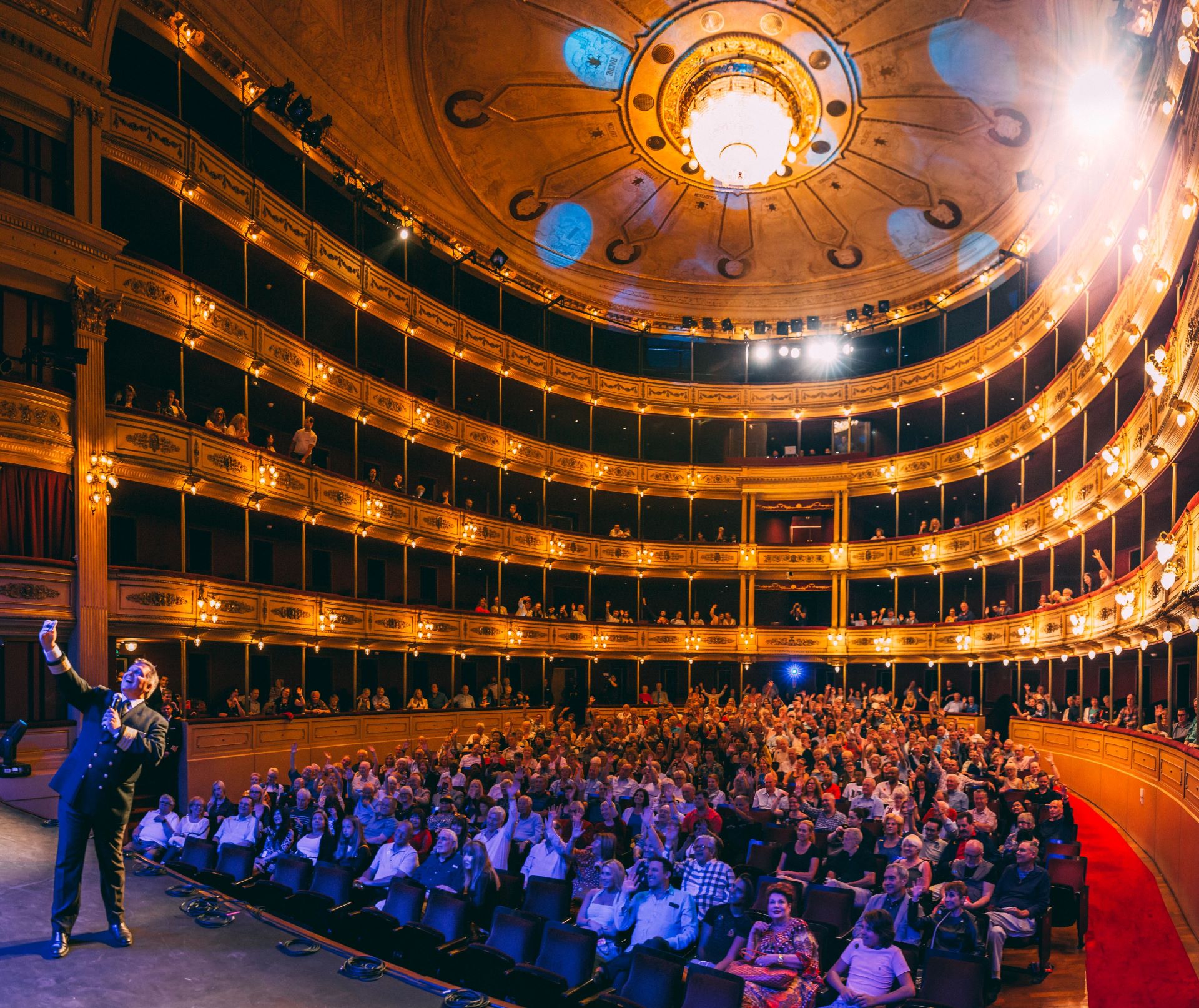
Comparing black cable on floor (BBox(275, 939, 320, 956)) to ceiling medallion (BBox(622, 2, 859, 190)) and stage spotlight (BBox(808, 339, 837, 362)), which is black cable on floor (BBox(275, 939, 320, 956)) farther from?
stage spotlight (BBox(808, 339, 837, 362))

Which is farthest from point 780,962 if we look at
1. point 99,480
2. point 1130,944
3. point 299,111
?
point 299,111

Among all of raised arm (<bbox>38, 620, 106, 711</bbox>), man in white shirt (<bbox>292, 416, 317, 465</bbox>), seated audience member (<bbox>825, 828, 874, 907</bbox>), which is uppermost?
man in white shirt (<bbox>292, 416, 317, 465</bbox>)

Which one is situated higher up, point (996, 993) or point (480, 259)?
point (480, 259)

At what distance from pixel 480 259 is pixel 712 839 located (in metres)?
19.9

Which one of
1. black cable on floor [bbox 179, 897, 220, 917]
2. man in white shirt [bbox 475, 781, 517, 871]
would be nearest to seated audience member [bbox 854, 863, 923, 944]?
man in white shirt [bbox 475, 781, 517, 871]

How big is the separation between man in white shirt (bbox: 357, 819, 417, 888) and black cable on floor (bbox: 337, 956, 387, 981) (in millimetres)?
2676

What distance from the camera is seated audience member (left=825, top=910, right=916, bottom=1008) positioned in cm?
584

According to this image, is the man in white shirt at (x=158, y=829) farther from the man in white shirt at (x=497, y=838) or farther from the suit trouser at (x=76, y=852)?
the suit trouser at (x=76, y=852)

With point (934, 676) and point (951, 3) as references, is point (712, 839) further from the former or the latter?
point (934, 676)

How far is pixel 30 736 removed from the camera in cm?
1161

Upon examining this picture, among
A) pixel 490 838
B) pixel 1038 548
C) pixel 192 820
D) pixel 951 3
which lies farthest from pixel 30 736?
pixel 951 3

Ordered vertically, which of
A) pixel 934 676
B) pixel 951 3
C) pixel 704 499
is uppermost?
pixel 951 3

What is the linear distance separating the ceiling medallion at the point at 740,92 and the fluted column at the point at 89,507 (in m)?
14.7

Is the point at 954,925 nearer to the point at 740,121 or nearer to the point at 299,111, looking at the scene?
the point at 299,111
